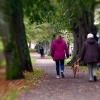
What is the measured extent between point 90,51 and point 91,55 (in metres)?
0.18

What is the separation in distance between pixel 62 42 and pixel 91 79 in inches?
88.6

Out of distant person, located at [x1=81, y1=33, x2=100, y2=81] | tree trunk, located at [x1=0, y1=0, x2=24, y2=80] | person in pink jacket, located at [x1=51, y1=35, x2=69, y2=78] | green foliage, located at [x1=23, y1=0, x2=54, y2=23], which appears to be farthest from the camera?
person in pink jacket, located at [x1=51, y1=35, x2=69, y2=78]

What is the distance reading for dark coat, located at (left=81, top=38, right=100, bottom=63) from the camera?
15452 millimetres

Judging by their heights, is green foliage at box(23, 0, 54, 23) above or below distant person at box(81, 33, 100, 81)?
above

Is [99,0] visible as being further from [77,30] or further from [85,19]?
[77,30]

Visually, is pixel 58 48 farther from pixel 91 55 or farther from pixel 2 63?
pixel 2 63

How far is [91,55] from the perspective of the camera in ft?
50.9

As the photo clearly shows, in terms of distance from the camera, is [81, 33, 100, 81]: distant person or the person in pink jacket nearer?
[81, 33, 100, 81]: distant person

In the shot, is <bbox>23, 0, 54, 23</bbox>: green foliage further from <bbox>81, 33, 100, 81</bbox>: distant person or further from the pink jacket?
the pink jacket

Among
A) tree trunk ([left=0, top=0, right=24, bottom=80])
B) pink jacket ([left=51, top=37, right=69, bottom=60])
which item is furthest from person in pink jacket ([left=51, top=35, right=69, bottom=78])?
tree trunk ([left=0, top=0, right=24, bottom=80])

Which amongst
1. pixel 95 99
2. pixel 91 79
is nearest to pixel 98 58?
pixel 91 79

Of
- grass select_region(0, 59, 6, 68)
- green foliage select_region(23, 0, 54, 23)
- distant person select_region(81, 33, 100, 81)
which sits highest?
green foliage select_region(23, 0, 54, 23)

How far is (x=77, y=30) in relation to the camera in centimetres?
3073

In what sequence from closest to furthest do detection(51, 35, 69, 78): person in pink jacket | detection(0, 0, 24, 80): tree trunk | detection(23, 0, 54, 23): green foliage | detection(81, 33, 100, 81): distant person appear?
detection(0, 0, 24, 80): tree trunk
detection(23, 0, 54, 23): green foliage
detection(81, 33, 100, 81): distant person
detection(51, 35, 69, 78): person in pink jacket
